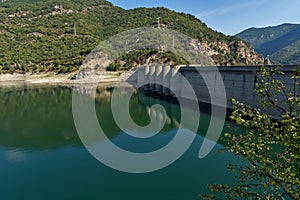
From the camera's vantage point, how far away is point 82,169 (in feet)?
44.1

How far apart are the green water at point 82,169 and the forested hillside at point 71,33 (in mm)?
50099

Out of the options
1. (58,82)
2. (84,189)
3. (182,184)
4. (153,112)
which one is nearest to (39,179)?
(84,189)

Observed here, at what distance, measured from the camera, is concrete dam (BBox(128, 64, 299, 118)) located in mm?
21533

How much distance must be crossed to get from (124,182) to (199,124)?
11751 mm

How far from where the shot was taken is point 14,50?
255ft

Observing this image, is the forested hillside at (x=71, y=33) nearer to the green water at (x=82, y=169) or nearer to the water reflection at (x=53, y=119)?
the water reflection at (x=53, y=119)

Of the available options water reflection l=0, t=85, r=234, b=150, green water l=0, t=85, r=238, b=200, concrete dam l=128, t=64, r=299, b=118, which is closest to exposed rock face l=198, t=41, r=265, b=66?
concrete dam l=128, t=64, r=299, b=118

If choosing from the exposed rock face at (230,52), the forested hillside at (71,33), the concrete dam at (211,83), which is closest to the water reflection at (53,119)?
the concrete dam at (211,83)

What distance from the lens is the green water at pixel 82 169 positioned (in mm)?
10961

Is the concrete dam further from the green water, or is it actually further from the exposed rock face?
the exposed rock face

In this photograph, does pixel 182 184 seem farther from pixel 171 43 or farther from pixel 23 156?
pixel 171 43

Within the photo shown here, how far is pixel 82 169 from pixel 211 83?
60.5 ft

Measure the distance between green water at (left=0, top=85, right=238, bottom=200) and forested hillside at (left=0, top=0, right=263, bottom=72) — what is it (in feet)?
164

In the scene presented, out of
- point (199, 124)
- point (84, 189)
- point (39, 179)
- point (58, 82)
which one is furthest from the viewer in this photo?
point (58, 82)
